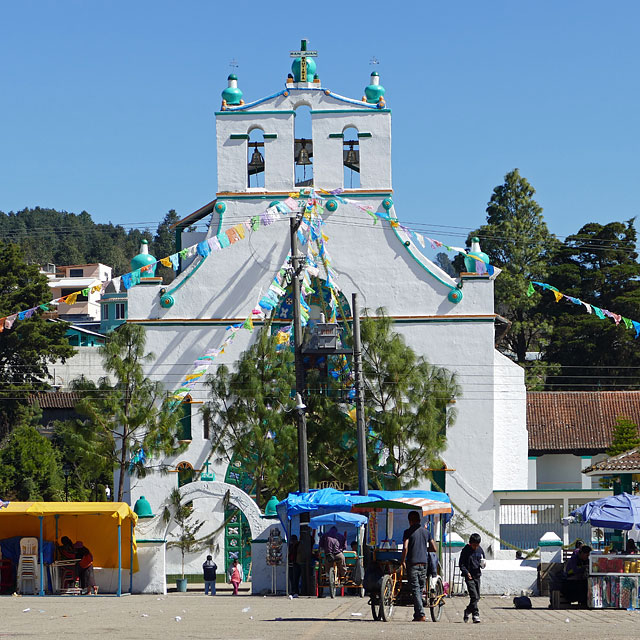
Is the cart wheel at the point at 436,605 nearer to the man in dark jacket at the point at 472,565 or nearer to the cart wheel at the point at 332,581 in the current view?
the man in dark jacket at the point at 472,565

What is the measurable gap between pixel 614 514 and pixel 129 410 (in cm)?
1517

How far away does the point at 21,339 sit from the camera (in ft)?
199

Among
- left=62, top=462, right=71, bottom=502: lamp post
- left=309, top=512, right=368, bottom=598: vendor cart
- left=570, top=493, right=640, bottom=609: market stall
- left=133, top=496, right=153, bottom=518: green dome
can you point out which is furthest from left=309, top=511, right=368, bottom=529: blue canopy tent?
left=62, top=462, right=71, bottom=502: lamp post

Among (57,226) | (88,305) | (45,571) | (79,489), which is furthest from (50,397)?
(57,226)

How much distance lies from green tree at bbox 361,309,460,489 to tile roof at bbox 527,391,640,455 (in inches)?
606

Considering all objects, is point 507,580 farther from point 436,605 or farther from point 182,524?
point 182,524

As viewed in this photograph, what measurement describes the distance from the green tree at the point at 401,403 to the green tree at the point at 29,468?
81.3ft

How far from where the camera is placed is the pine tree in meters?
45.2

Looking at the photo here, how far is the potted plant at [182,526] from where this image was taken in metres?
31.8

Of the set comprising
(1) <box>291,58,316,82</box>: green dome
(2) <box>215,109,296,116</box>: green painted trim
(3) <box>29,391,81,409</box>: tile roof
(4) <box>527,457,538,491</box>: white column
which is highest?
(1) <box>291,58,316,82</box>: green dome

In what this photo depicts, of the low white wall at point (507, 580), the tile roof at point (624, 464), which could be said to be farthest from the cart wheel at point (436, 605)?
the tile roof at point (624, 464)

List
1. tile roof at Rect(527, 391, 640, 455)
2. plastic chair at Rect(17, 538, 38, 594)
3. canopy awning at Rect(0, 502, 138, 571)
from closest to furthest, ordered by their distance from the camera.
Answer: plastic chair at Rect(17, 538, 38, 594), canopy awning at Rect(0, 502, 138, 571), tile roof at Rect(527, 391, 640, 455)

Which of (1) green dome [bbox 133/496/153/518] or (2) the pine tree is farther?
(2) the pine tree

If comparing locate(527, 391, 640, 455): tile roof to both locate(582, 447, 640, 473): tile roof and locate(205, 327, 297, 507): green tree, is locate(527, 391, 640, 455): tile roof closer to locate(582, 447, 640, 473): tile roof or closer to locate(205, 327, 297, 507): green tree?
locate(205, 327, 297, 507): green tree
